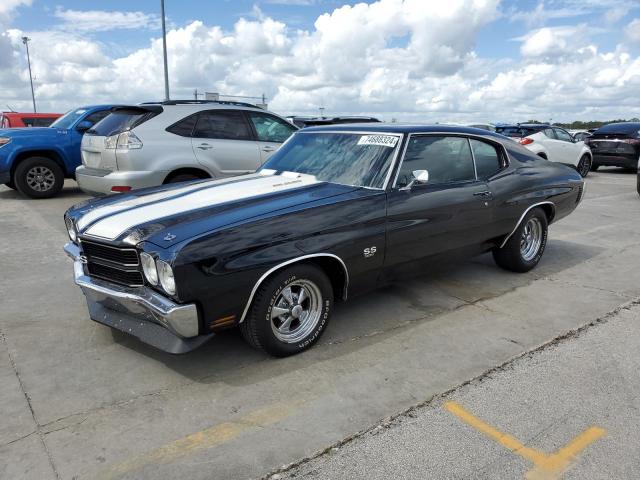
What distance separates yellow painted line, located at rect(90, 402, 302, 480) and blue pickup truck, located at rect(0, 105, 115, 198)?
26.7ft

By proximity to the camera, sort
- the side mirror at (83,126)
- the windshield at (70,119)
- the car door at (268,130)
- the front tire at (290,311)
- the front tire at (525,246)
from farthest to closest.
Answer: the windshield at (70,119), the side mirror at (83,126), the car door at (268,130), the front tire at (525,246), the front tire at (290,311)

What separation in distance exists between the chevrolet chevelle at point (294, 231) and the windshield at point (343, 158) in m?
0.01

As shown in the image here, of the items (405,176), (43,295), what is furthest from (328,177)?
(43,295)

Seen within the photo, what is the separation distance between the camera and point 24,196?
975cm

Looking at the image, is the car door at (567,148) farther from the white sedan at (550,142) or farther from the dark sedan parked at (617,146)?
the dark sedan parked at (617,146)

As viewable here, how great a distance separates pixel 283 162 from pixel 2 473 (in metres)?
3.13

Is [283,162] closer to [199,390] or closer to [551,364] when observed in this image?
[199,390]

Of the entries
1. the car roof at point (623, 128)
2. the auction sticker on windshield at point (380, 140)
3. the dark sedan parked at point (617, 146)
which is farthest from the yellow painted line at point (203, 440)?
the car roof at point (623, 128)

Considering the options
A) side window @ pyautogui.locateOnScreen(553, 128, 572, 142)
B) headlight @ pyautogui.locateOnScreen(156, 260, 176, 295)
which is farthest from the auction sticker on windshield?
side window @ pyautogui.locateOnScreen(553, 128, 572, 142)

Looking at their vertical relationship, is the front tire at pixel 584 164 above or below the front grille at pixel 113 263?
below

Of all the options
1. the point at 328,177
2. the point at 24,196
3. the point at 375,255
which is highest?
the point at 328,177

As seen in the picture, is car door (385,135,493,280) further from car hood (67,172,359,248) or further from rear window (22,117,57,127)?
rear window (22,117,57,127)

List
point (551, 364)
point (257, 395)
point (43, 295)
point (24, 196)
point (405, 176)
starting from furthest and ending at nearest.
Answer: point (24, 196)
point (43, 295)
point (405, 176)
point (551, 364)
point (257, 395)

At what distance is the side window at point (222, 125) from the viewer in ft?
24.5
